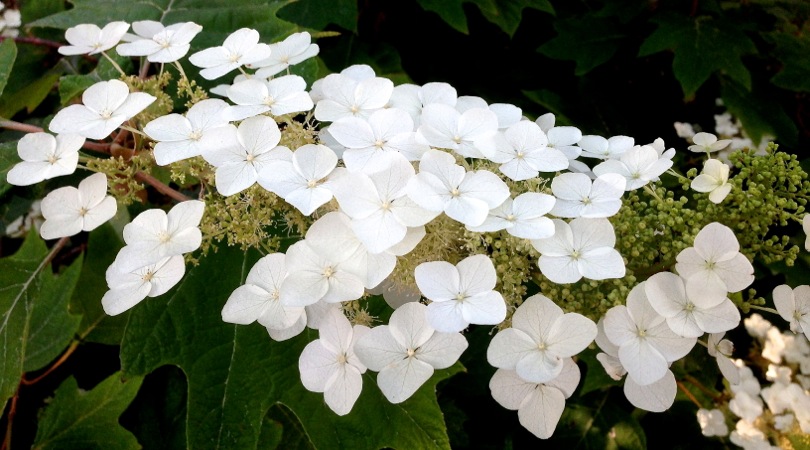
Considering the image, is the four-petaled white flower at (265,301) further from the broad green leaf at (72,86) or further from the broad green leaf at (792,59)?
the broad green leaf at (792,59)

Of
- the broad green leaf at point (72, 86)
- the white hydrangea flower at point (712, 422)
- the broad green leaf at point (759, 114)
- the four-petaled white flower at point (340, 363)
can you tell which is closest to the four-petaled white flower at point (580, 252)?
the four-petaled white flower at point (340, 363)

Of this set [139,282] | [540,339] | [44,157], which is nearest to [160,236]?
[139,282]

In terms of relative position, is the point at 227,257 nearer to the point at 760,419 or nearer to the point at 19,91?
the point at 19,91

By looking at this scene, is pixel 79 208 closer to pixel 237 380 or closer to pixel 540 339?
pixel 237 380

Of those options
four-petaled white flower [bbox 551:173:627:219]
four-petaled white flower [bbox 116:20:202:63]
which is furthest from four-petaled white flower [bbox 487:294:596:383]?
four-petaled white flower [bbox 116:20:202:63]

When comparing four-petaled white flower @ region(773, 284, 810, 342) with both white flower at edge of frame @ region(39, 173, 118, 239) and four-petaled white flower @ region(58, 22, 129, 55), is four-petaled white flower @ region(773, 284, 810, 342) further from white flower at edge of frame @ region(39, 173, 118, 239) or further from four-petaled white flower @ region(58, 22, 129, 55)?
four-petaled white flower @ region(58, 22, 129, 55)
